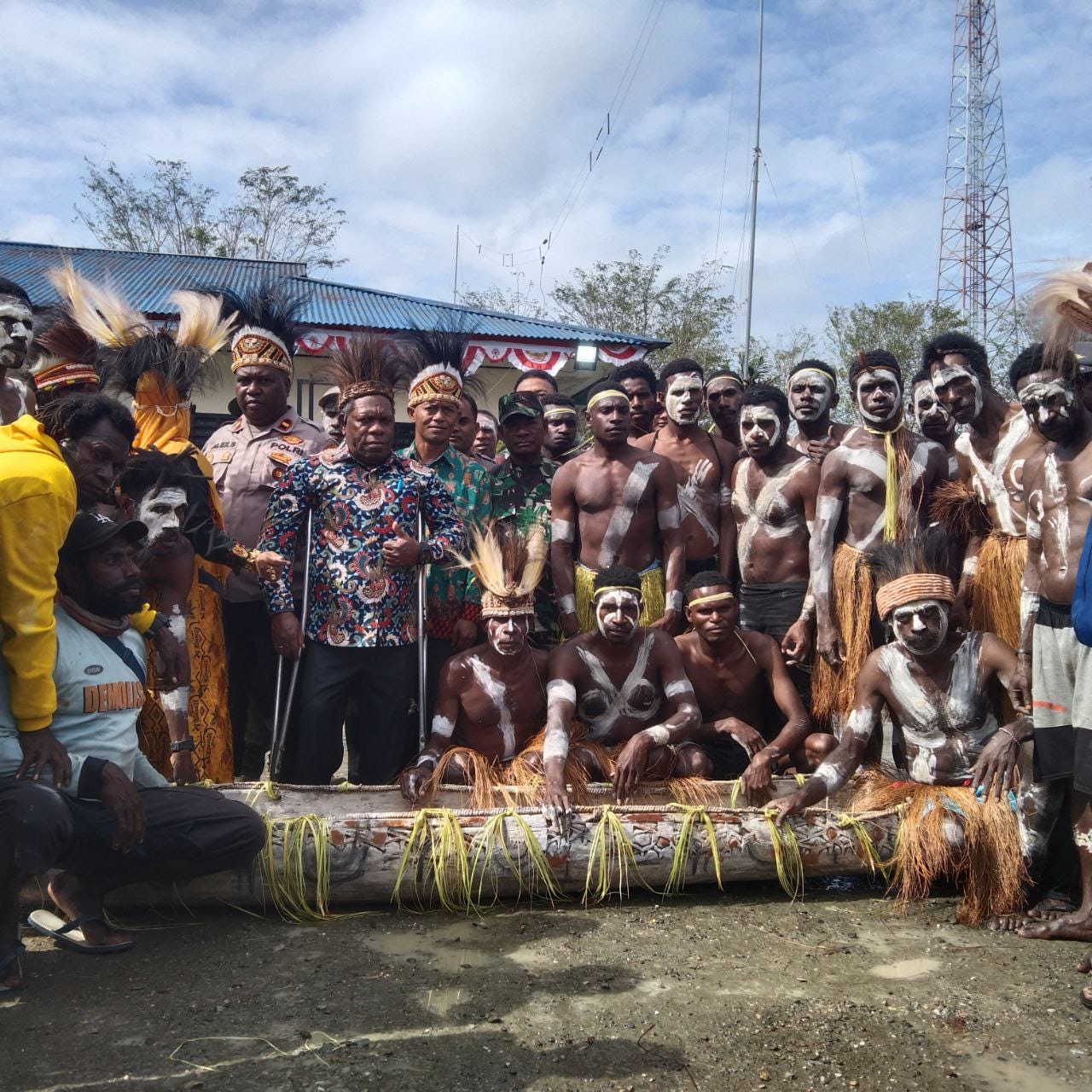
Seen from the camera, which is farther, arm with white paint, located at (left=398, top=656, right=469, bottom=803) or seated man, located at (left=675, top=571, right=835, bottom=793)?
seated man, located at (left=675, top=571, right=835, bottom=793)

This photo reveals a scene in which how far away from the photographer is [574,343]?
14.1 metres

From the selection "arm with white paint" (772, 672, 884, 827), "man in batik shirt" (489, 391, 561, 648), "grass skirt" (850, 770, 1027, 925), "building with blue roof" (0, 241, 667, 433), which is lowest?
"grass skirt" (850, 770, 1027, 925)

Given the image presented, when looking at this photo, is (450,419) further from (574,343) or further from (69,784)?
(574,343)

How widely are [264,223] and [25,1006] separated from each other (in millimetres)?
28387

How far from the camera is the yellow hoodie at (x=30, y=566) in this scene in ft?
9.06

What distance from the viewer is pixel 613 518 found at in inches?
189

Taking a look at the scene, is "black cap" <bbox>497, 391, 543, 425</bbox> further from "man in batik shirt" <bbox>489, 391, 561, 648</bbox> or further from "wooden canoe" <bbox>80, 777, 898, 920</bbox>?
"wooden canoe" <bbox>80, 777, 898, 920</bbox>

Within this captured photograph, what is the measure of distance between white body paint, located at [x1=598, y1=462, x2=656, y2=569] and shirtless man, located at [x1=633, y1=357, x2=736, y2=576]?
31cm

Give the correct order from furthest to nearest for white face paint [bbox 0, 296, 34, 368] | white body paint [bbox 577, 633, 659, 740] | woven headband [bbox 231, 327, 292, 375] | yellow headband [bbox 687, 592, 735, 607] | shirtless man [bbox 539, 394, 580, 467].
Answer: shirtless man [bbox 539, 394, 580, 467] → woven headband [bbox 231, 327, 292, 375] → yellow headband [bbox 687, 592, 735, 607] → white body paint [bbox 577, 633, 659, 740] → white face paint [bbox 0, 296, 34, 368]

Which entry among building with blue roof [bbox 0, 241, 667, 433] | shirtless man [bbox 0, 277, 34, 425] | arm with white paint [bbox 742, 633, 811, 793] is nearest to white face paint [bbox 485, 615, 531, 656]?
arm with white paint [bbox 742, 633, 811, 793]

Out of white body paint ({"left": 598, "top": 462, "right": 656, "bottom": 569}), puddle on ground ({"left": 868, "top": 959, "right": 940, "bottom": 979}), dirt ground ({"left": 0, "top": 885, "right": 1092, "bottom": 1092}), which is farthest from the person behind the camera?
white body paint ({"left": 598, "top": 462, "right": 656, "bottom": 569})

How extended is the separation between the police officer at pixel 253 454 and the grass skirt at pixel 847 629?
2.53m

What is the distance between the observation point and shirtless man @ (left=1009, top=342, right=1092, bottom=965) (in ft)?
10.8

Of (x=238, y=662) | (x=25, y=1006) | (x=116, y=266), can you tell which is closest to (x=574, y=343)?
(x=116, y=266)
